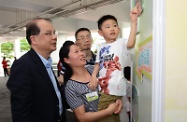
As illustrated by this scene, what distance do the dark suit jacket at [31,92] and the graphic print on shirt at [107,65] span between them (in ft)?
1.19

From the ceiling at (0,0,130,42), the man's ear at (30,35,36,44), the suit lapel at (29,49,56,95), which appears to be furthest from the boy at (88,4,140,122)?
the ceiling at (0,0,130,42)

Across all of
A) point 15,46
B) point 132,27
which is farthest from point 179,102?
point 15,46

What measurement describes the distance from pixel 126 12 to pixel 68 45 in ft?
22.2

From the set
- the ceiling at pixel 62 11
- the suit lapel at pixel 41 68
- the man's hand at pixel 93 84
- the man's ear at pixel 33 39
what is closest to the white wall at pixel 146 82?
the man's hand at pixel 93 84

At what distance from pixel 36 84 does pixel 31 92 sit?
64 millimetres

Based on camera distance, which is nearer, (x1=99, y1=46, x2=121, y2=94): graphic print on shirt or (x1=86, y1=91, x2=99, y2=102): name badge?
(x1=99, y1=46, x2=121, y2=94): graphic print on shirt

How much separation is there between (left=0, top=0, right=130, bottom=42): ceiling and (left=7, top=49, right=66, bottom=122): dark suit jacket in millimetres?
3555

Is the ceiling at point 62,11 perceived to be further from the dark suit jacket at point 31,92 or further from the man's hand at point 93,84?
the dark suit jacket at point 31,92

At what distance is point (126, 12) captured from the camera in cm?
778

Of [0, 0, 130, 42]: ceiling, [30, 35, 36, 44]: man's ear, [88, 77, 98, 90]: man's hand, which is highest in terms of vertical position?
[0, 0, 130, 42]: ceiling

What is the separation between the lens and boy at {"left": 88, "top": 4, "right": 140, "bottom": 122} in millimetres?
1267

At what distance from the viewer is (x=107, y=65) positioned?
1.33 meters

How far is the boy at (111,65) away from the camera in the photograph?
4.16 ft

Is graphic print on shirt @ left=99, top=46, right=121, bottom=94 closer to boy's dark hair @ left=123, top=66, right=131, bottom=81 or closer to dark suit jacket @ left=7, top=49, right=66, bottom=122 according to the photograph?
boy's dark hair @ left=123, top=66, right=131, bottom=81
